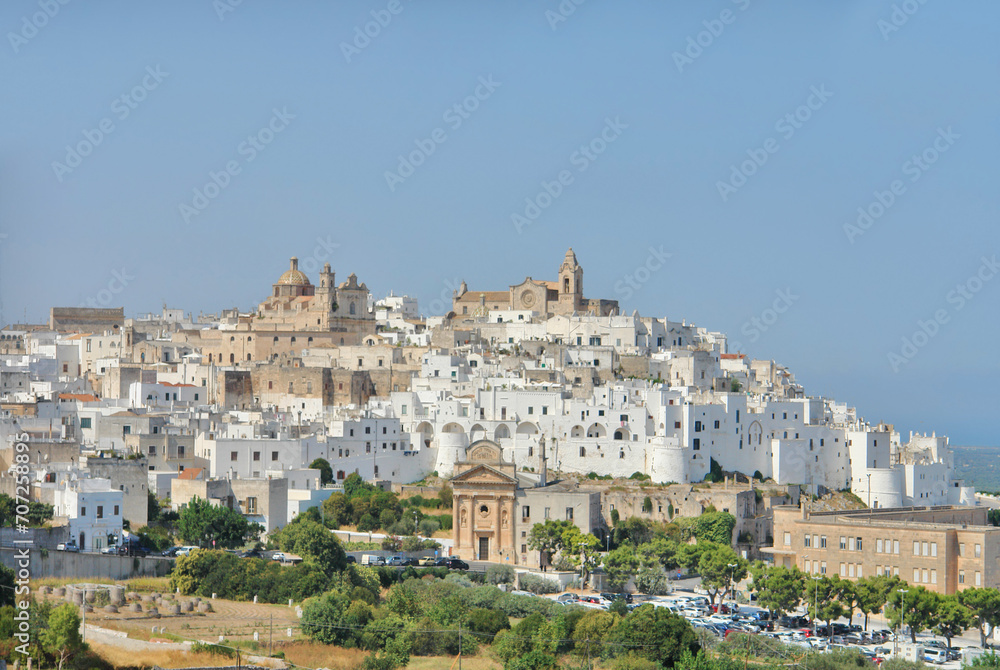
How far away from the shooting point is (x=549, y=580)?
2319 inches

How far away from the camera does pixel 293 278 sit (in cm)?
9381

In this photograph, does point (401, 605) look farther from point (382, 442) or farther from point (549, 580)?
point (382, 442)

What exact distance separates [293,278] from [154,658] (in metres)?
52.6

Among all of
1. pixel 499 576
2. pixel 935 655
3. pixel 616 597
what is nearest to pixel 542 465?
pixel 499 576

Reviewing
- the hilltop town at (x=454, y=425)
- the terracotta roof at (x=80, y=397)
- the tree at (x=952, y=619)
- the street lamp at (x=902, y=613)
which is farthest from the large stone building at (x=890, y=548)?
the terracotta roof at (x=80, y=397)

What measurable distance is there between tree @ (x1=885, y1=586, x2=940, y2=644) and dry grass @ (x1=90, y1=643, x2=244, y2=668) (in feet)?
72.3

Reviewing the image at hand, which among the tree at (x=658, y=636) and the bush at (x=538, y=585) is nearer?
the tree at (x=658, y=636)

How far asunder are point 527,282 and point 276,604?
42.4m

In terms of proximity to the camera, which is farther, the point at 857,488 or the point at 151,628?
the point at 857,488

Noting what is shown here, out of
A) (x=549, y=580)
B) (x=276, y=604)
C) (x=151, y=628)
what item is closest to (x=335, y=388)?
(x=549, y=580)

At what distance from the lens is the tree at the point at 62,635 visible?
39.9m

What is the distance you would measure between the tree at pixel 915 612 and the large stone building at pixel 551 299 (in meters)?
37.5

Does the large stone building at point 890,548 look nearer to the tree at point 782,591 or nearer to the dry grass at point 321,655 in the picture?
the tree at point 782,591

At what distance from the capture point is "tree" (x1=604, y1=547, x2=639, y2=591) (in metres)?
59.1
